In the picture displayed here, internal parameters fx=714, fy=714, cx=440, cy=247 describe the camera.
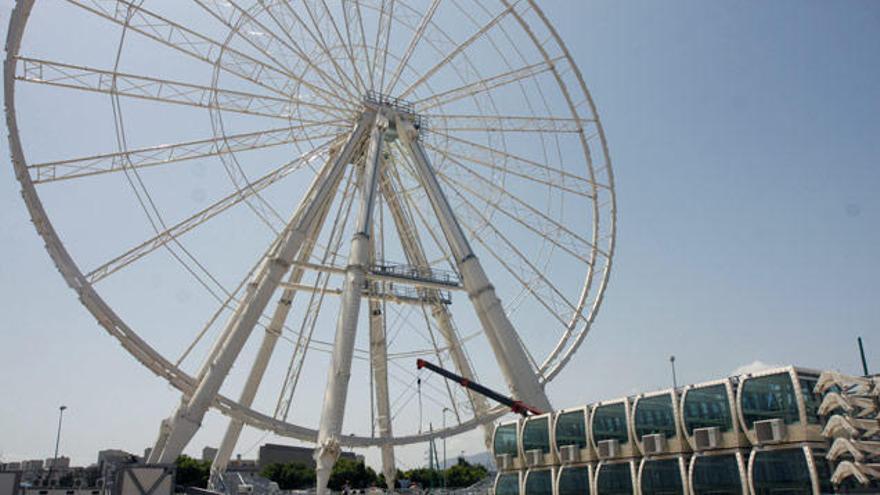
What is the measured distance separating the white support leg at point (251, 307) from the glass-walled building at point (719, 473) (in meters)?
16.3

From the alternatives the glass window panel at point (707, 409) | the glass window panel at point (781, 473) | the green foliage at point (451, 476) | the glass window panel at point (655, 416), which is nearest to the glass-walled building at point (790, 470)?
the glass window panel at point (781, 473)

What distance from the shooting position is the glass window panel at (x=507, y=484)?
97.7ft

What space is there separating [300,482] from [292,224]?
5873cm

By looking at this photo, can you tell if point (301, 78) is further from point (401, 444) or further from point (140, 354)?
point (401, 444)

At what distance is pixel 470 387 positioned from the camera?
35281 mm

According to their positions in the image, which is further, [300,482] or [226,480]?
[300,482]

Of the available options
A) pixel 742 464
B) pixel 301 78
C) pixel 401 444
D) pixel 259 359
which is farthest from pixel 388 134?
pixel 742 464

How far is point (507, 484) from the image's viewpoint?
30250 mm

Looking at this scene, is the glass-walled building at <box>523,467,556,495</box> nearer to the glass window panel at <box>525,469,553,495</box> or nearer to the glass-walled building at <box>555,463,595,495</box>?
the glass window panel at <box>525,469,553,495</box>

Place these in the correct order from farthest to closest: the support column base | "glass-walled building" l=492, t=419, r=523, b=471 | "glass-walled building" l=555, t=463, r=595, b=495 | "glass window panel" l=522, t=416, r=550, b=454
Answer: "glass-walled building" l=492, t=419, r=523, b=471 < "glass window panel" l=522, t=416, r=550, b=454 < "glass-walled building" l=555, t=463, r=595, b=495 < the support column base

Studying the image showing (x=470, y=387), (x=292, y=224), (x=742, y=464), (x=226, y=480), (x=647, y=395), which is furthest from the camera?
(x=470, y=387)

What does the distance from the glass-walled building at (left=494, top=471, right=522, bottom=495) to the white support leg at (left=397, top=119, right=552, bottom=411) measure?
3721 millimetres

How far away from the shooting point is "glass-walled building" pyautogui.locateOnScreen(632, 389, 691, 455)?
24.2 metres

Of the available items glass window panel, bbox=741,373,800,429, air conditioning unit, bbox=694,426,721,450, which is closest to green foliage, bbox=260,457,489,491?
air conditioning unit, bbox=694,426,721,450
